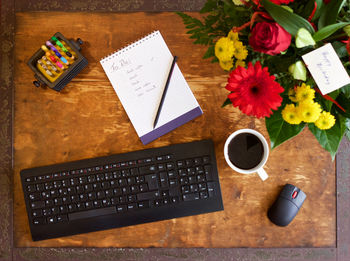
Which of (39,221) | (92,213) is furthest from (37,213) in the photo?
(92,213)

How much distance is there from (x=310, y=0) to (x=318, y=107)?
19 centimetres

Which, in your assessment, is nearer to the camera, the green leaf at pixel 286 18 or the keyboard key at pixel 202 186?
the green leaf at pixel 286 18

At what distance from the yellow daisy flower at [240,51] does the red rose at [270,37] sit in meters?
0.07

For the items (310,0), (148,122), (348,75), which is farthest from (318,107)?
→ (148,122)

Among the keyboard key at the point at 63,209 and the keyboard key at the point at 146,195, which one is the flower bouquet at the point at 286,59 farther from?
the keyboard key at the point at 63,209

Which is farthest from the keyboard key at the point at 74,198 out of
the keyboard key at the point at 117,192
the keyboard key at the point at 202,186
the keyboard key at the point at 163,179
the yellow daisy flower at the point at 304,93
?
the yellow daisy flower at the point at 304,93

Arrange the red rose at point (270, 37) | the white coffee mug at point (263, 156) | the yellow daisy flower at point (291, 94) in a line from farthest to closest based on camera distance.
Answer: the white coffee mug at point (263, 156)
the yellow daisy flower at point (291, 94)
the red rose at point (270, 37)

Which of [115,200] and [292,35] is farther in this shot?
[115,200]

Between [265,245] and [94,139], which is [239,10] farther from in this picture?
[265,245]

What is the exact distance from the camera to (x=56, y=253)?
827 mm

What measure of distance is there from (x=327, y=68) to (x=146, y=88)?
0.47 metres

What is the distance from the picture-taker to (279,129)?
61 cm

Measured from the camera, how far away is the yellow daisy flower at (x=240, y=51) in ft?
1.80

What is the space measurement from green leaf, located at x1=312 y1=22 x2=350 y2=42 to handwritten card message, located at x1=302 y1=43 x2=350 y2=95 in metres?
0.02
